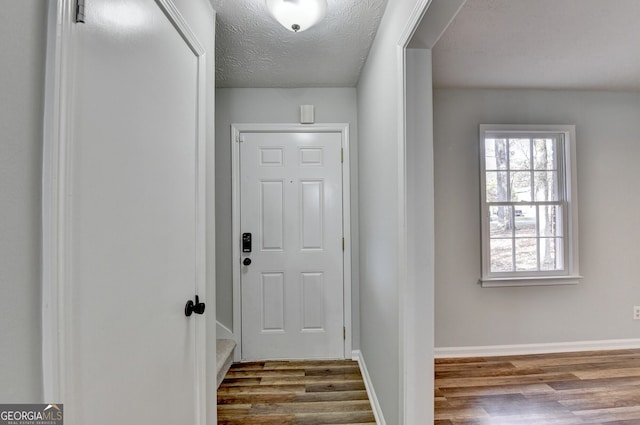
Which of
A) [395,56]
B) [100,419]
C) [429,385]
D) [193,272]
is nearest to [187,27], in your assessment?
[395,56]

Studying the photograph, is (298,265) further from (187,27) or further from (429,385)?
(187,27)

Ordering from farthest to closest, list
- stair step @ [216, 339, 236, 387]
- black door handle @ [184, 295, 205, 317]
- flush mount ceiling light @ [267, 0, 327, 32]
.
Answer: stair step @ [216, 339, 236, 387] → flush mount ceiling light @ [267, 0, 327, 32] → black door handle @ [184, 295, 205, 317]

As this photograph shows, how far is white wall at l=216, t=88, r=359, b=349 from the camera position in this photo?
2598 millimetres

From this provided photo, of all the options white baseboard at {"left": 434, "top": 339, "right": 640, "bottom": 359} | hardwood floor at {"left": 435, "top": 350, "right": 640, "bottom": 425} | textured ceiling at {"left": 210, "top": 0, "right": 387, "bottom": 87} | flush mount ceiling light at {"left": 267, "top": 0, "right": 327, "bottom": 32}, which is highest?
textured ceiling at {"left": 210, "top": 0, "right": 387, "bottom": 87}

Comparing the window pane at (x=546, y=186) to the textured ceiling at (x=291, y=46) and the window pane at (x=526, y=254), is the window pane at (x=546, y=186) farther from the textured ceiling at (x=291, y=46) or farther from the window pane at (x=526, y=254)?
the textured ceiling at (x=291, y=46)

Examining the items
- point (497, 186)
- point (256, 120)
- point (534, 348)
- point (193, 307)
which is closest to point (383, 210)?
point (193, 307)

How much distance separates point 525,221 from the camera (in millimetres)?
2760

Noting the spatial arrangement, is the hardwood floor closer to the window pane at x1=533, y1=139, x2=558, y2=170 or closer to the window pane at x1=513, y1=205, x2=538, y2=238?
the window pane at x1=513, y1=205, x2=538, y2=238

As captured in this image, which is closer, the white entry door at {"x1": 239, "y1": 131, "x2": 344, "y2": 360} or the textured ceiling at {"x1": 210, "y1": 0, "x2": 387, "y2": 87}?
the textured ceiling at {"x1": 210, "y1": 0, "x2": 387, "y2": 87}

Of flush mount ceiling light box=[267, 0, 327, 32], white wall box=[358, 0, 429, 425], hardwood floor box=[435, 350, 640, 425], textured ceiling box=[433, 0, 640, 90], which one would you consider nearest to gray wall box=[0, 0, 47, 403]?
flush mount ceiling light box=[267, 0, 327, 32]

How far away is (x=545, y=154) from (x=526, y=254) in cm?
95

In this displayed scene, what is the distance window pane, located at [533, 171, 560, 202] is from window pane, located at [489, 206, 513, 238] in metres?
0.32

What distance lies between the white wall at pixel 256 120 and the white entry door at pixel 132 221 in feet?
4.08

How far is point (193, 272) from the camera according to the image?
1.34m
